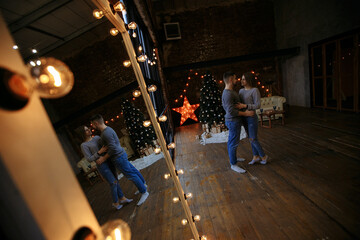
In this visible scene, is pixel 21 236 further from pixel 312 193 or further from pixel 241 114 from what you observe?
pixel 312 193

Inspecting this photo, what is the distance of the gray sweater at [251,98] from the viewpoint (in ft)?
8.70

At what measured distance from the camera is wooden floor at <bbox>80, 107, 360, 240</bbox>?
187 centimetres

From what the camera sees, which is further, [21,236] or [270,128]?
[270,128]

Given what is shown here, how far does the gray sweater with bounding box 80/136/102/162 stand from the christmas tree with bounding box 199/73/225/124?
434 cm

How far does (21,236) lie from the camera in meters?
0.26

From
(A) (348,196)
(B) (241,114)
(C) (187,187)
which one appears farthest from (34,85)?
(A) (348,196)

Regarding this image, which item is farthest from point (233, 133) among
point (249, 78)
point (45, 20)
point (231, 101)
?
point (45, 20)

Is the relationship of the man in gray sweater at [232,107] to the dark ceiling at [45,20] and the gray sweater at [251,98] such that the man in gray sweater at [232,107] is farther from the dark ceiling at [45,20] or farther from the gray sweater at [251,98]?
the dark ceiling at [45,20]

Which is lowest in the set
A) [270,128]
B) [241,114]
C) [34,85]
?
[270,128]

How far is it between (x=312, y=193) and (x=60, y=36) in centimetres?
457

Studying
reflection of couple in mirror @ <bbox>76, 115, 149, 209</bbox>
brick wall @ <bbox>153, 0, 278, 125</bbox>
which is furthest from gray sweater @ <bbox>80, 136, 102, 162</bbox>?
brick wall @ <bbox>153, 0, 278, 125</bbox>

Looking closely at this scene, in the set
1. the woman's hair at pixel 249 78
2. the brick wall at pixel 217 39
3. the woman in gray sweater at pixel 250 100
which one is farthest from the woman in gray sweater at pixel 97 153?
the brick wall at pixel 217 39

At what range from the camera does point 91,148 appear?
247cm

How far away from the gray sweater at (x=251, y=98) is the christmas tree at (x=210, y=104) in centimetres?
325
